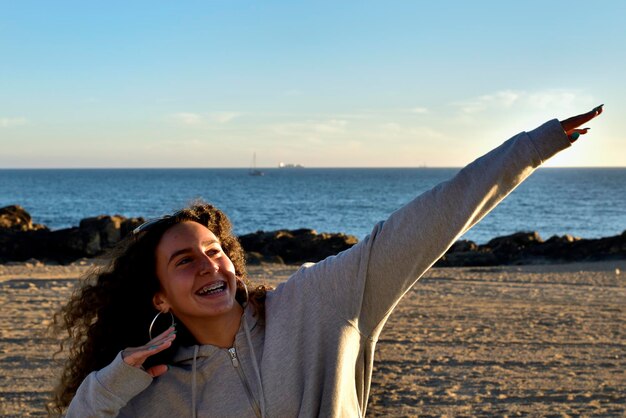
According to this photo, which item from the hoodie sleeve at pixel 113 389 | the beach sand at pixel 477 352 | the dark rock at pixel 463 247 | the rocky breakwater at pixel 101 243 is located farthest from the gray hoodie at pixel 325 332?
the dark rock at pixel 463 247

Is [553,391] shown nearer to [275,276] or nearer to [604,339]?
[604,339]

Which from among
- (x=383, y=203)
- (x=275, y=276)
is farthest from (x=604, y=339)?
(x=383, y=203)

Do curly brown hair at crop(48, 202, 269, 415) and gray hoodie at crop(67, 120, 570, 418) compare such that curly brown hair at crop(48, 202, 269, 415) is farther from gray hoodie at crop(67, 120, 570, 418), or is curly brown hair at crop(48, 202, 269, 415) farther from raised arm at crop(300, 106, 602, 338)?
raised arm at crop(300, 106, 602, 338)

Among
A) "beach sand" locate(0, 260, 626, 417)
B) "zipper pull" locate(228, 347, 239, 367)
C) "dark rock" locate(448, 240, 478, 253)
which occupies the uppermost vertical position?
"zipper pull" locate(228, 347, 239, 367)

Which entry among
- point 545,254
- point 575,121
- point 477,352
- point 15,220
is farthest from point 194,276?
point 15,220

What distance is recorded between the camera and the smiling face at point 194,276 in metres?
2.56

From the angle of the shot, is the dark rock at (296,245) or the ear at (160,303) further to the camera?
the dark rock at (296,245)

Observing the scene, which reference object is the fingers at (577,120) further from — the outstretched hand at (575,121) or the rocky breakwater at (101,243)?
the rocky breakwater at (101,243)

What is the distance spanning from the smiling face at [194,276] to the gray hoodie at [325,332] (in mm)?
131

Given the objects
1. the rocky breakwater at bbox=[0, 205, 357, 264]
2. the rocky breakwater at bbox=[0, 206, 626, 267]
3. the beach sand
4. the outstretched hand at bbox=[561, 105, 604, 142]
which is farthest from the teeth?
the rocky breakwater at bbox=[0, 205, 357, 264]

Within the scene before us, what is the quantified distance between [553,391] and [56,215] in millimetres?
49604

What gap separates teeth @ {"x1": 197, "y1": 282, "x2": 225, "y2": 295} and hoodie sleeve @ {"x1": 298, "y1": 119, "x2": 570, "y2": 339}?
0.35 meters

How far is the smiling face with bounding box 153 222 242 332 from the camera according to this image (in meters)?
2.56

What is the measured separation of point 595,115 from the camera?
238 centimetres
